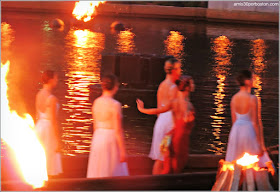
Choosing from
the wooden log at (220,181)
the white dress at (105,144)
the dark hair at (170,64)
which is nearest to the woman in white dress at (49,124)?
the white dress at (105,144)

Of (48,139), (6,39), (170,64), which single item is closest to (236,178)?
(170,64)

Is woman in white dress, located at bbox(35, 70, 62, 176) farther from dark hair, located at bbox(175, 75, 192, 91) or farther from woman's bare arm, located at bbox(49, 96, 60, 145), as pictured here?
dark hair, located at bbox(175, 75, 192, 91)

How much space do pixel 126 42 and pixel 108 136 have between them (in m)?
23.6

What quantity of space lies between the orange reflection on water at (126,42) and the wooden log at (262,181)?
19.6 meters

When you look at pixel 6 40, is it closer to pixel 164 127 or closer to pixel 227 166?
pixel 164 127

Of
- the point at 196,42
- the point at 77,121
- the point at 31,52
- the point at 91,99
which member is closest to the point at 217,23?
the point at 196,42

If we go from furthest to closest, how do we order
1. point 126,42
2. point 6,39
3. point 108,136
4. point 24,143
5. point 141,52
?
point 126,42 < point 6,39 < point 141,52 < point 24,143 < point 108,136

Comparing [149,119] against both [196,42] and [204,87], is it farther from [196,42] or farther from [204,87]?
[196,42]

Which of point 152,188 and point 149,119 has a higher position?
point 149,119

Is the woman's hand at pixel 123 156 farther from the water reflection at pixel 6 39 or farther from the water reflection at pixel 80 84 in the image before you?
the water reflection at pixel 6 39

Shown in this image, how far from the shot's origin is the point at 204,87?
19.3 metres

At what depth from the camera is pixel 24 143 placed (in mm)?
8625

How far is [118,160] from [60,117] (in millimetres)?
6460

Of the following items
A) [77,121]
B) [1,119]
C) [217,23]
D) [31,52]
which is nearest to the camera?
[1,119]
